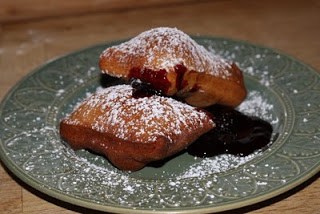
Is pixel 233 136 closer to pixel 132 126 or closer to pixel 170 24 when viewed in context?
pixel 132 126

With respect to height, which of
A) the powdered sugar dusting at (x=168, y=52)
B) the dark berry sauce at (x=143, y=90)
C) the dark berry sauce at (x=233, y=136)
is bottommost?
the dark berry sauce at (x=233, y=136)

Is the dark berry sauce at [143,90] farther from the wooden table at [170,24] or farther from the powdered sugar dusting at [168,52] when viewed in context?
the wooden table at [170,24]

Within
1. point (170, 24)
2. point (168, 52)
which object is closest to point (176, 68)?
point (168, 52)

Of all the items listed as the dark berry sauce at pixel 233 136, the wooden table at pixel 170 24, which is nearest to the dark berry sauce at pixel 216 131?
the dark berry sauce at pixel 233 136

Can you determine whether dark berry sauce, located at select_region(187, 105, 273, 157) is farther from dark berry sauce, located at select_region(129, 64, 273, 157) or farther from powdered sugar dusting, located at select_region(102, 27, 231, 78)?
powdered sugar dusting, located at select_region(102, 27, 231, 78)

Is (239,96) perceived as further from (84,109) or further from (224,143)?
(84,109)

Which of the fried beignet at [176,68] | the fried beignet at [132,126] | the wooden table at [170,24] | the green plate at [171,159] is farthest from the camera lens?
the wooden table at [170,24]
